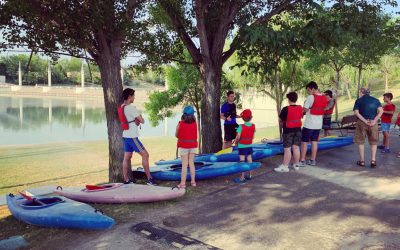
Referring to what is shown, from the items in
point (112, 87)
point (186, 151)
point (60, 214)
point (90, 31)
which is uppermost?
point (90, 31)

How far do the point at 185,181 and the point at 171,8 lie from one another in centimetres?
561

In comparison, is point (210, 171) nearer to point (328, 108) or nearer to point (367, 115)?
point (367, 115)

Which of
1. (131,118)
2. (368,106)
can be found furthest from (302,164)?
(131,118)

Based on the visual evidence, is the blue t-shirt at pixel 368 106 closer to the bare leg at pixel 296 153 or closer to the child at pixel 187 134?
the bare leg at pixel 296 153

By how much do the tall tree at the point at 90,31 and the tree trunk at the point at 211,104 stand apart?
262 cm

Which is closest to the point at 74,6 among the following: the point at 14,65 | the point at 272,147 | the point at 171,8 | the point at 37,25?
the point at 37,25

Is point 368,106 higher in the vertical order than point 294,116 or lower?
higher

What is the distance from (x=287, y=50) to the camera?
9.40m

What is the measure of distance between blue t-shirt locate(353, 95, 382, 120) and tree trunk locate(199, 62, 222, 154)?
3.86 m

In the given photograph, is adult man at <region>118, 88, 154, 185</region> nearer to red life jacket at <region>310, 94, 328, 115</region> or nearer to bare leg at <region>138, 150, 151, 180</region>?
bare leg at <region>138, 150, 151, 180</region>

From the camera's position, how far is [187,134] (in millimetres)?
6848

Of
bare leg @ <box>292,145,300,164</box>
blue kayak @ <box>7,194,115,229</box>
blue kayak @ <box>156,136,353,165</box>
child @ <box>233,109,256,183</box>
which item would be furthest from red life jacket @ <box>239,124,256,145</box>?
blue kayak @ <box>7,194,115,229</box>

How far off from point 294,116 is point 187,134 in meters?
2.57

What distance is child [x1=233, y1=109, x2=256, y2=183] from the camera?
7.38 meters
